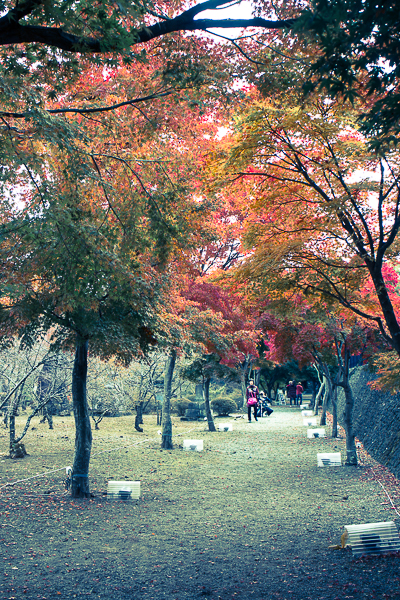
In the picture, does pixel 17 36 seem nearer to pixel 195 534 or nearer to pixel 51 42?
pixel 51 42

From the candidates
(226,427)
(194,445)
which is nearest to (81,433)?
(194,445)

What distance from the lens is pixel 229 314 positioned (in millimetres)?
19547

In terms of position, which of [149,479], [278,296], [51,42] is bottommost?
[149,479]

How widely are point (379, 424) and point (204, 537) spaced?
9.67 m

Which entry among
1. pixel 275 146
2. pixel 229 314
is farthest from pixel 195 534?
pixel 229 314

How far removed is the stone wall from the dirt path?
2.13ft

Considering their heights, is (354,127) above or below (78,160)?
above

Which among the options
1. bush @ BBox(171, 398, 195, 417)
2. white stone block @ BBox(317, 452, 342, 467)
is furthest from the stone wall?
bush @ BBox(171, 398, 195, 417)

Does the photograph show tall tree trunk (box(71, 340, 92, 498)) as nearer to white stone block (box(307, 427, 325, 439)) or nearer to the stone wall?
the stone wall

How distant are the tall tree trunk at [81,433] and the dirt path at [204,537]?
15.8 inches

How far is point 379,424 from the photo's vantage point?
49.9 ft

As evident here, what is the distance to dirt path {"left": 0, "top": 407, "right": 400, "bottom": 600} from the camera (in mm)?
5133

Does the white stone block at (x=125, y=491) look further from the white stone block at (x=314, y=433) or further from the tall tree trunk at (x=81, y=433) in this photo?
the white stone block at (x=314, y=433)

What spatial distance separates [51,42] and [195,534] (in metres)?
6.61
